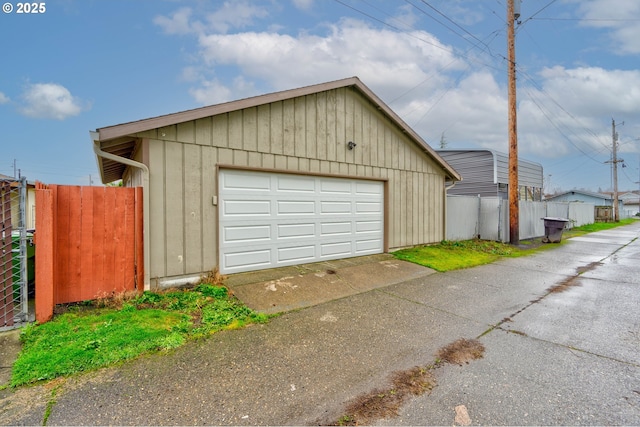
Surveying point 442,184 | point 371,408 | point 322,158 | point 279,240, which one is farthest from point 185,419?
point 442,184

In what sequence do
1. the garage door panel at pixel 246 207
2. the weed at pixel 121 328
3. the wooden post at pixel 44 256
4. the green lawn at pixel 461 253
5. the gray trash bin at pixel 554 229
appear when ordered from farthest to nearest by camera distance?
1. the gray trash bin at pixel 554 229
2. the green lawn at pixel 461 253
3. the garage door panel at pixel 246 207
4. the wooden post at pixel 44 256
5. the weed at pixel 121 328

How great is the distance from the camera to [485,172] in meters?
16.0

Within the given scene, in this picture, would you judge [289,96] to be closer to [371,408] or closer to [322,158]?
[322,158]

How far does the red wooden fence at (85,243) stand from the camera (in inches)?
147

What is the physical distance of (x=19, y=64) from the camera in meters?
A: 10.2

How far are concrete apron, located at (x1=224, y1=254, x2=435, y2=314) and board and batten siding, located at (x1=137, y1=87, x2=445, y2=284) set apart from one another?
40.4 inches

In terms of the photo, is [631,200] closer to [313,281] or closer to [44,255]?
[313,281]

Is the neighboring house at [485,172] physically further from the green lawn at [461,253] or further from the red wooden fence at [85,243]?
the red wooden fence at [85,243]

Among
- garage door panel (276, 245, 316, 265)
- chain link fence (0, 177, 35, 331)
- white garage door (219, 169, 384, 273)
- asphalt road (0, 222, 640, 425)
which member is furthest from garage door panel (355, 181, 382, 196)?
chain link fence (0, 177, 35, 331)

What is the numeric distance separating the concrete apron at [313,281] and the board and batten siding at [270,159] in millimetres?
1025

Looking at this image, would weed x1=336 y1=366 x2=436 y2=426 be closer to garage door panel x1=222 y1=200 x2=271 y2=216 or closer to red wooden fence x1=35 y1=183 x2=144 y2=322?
red wooden fence x1=35 y1=183 x2=144 y2=322

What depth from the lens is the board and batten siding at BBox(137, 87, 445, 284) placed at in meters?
5.07
